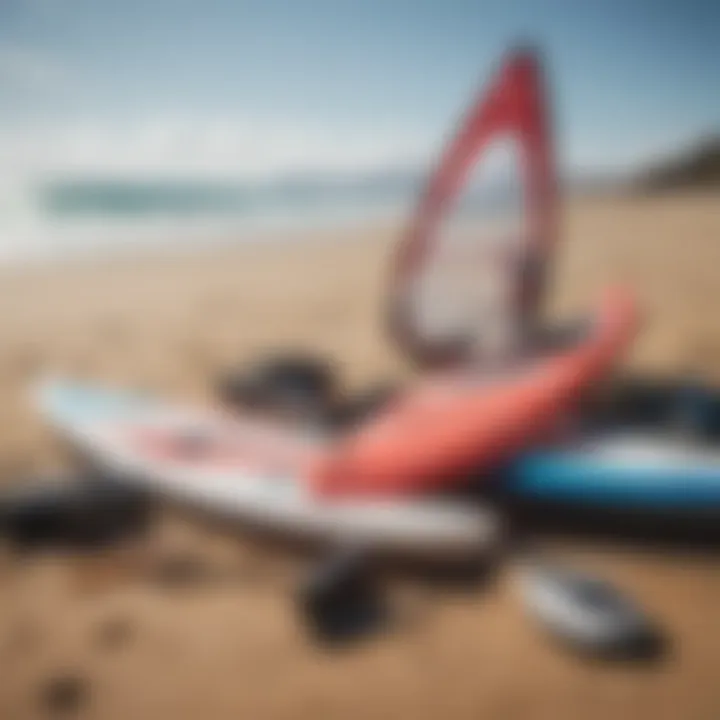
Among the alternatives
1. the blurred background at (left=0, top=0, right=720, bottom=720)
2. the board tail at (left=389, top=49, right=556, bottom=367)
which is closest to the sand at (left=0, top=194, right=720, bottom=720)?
the blurred background at (left=0, top=0, right=720, bottom=720)

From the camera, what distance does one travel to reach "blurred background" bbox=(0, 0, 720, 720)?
0.91 metres

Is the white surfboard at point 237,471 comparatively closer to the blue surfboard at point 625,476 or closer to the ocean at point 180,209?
the blue surfboard at point 625,476

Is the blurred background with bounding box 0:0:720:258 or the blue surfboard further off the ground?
the blurred background with bounding box 0:0:720:258

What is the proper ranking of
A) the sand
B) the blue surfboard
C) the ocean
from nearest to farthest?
the sand → the blue surfboard → the ocean

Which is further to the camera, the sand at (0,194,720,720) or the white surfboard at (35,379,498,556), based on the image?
the white surfboard at (35,379,498,556)

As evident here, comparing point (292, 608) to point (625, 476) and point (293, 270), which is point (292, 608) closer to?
point (625, 476)

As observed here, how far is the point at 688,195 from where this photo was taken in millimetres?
1531

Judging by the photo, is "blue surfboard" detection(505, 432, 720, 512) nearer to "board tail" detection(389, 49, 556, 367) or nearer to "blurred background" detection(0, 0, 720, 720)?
"blurred background" detection(0, 0, 720, 720)

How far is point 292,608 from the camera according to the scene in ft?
3.34

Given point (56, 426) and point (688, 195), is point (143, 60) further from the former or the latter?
point (688, 195)

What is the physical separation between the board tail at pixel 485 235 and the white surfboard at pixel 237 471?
28 centimetres

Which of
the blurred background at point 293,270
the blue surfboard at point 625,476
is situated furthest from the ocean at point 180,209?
the blue surfboard at point 625,476

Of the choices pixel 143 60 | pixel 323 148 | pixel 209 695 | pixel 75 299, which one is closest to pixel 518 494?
pixel 209 695

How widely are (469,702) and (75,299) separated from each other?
1.35m
